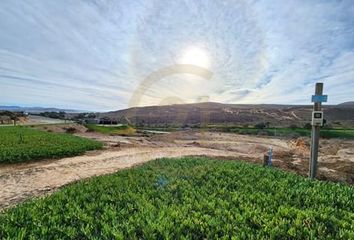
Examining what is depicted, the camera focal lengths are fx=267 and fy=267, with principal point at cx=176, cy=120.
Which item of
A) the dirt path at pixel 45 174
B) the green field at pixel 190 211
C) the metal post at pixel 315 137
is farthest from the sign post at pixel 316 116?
the dirt path at pixel 45 174

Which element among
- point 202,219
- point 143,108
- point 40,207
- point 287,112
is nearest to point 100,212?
point 40,207

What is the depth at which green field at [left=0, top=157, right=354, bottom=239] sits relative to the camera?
407 cm

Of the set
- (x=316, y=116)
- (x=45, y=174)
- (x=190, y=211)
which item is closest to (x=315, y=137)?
(x=316, y=116)

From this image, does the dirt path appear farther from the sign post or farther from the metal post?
the sign post

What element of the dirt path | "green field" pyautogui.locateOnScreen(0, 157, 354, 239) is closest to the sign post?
"green field" pyautogui.locateOnScreen(0, 157, 354, 239)

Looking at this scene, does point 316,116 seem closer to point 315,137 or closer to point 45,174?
point 315,137

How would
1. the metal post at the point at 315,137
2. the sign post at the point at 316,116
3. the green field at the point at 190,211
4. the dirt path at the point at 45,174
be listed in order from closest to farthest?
the green field at the point at 190,211 < the sign post at the point at 316,116 < the metal post at the point at 315,137 < the dirt path at the point at 45,174

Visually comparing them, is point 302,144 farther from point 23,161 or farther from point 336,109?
point 336,109

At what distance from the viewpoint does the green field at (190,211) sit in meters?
4.07

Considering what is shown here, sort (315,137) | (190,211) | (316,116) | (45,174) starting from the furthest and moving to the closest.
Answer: (45,174), (315,137), (316,116), (190,211)

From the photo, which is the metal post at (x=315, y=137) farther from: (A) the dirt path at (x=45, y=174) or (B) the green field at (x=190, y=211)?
(A) the dirt path at (x=45, y=174)

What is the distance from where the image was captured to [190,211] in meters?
4.87

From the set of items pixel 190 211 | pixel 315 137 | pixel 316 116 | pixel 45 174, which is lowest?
pixel 45 174

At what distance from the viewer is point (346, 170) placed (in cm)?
1248
